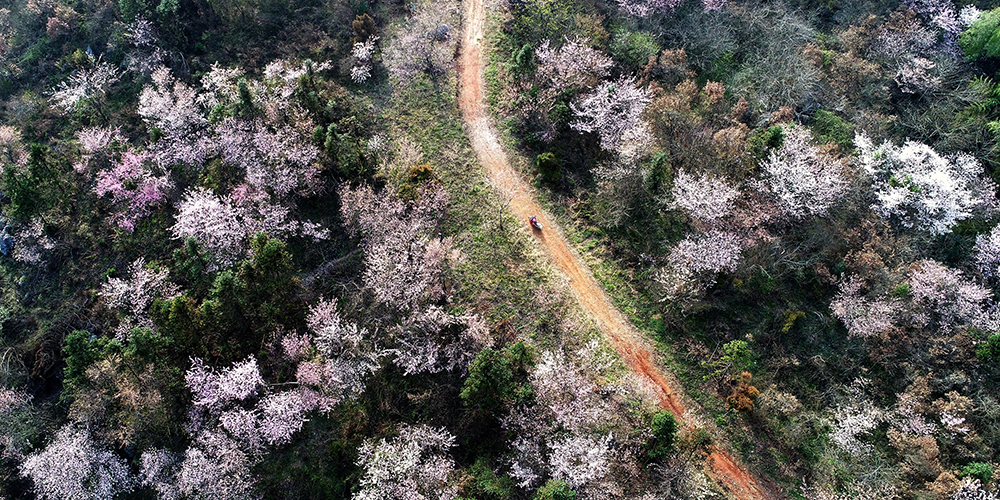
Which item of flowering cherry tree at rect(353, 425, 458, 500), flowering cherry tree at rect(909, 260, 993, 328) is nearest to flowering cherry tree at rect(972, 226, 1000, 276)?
flowering cherry tree at rect(909, 260, 993, 328)

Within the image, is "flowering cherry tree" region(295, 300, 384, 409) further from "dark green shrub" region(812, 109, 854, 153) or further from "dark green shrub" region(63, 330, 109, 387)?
"dark green shrub" region(812, 109, 854, 153)

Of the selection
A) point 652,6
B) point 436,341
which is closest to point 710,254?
point 436,341

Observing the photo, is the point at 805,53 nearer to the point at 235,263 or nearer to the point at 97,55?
the point at 235,263

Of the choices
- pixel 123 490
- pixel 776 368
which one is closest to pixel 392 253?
pixel 123 490

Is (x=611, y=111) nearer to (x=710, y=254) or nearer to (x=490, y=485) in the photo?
(x=710, y=254)

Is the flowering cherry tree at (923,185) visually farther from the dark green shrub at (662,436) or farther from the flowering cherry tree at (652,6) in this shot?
the dark green shrub at (662,436)

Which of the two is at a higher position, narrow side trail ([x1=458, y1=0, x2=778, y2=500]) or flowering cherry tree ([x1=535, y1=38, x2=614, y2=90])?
flowering cherry tree ([x1=535, y1=38, x2=614, y2=90])
